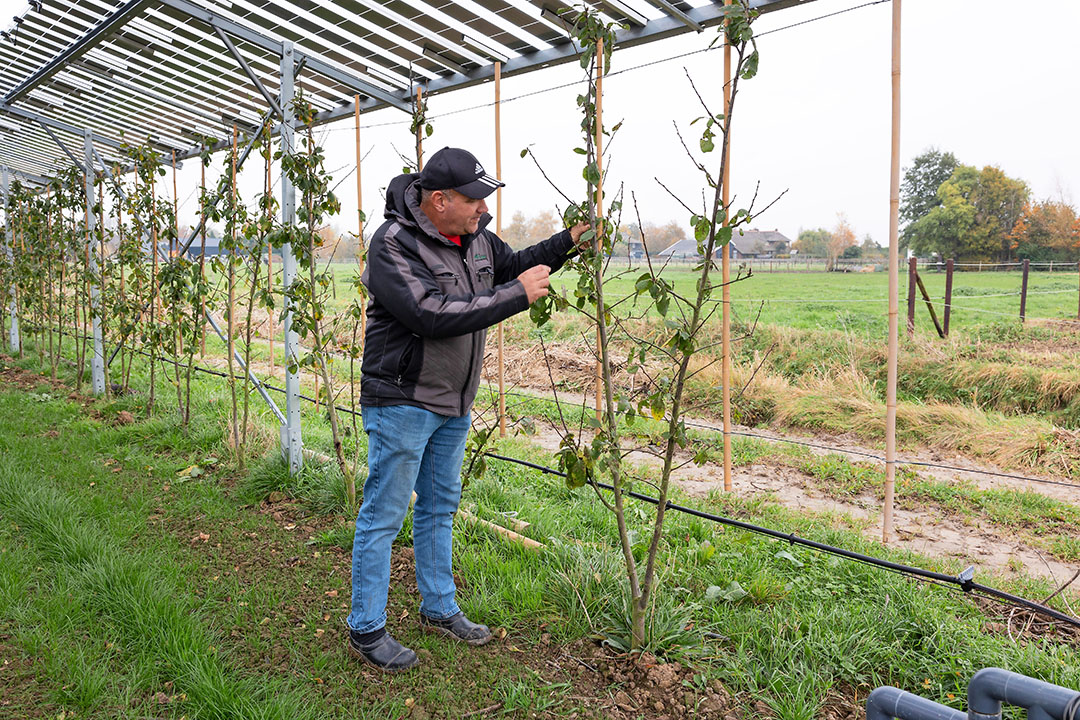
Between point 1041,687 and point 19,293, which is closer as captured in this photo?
point 1041,687

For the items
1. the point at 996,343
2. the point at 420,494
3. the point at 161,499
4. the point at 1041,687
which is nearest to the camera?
the point at 1041,687

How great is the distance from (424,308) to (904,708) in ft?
5.80

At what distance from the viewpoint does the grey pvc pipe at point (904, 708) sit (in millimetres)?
1508

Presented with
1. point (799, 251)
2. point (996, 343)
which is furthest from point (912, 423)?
point (799, 251)

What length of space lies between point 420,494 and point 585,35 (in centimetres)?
189

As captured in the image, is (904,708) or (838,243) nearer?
(904,708)

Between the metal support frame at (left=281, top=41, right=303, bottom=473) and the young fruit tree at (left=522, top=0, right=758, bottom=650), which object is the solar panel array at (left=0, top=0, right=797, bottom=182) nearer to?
the metal support frame at (left=281, top=41, right=303, bottom=473)

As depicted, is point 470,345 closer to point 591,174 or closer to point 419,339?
point 419,339

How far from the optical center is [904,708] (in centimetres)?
157

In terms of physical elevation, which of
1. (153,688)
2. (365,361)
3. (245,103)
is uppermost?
(245,103)

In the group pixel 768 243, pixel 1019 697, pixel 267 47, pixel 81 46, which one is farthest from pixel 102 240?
pixel 768 243

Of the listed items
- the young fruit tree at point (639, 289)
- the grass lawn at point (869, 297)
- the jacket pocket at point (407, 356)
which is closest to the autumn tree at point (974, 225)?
the grass lawn at point (869, 297)

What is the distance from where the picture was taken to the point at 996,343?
363 inches

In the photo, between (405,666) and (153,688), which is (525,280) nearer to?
(405,666)
